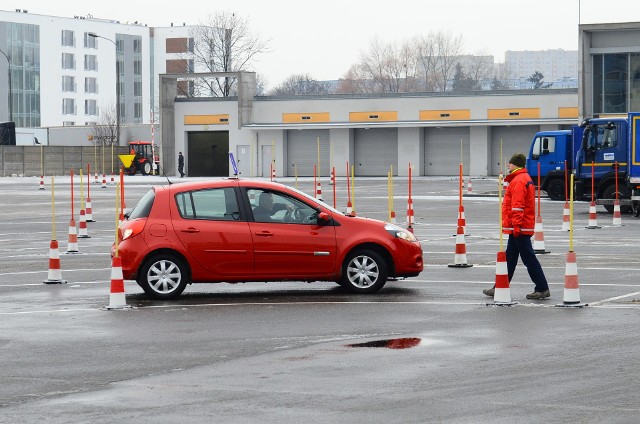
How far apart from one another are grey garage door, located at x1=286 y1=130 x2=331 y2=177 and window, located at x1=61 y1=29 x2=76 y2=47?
53819 millimetres

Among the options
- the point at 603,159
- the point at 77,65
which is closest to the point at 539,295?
the point at 603,159

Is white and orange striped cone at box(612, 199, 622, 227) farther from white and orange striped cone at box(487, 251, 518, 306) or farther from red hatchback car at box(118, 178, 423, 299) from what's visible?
white and orange striped cone at box(487, 251, 518, 306)

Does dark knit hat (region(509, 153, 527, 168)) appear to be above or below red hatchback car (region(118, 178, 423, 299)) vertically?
above

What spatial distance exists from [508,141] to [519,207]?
62.7m

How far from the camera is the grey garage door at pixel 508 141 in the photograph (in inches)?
3007

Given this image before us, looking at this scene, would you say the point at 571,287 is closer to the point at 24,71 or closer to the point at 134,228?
the point at 134,228

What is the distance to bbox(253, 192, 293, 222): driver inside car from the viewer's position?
15.6m

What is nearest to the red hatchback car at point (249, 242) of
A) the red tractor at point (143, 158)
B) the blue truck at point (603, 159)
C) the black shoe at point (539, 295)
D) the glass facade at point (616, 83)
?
the black shoe at point (539, 295)

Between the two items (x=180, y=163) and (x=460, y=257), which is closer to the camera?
(x=460, y=257)

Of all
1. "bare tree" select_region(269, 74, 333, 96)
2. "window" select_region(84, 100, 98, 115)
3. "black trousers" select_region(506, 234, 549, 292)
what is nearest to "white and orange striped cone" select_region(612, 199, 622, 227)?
"black trousers" select_region(506, 234, 549, 292)

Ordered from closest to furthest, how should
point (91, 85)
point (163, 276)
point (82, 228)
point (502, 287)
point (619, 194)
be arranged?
point (502, 287) → point (163, 276) → point (82, 228) → point (619, 194) → point (91, 85)

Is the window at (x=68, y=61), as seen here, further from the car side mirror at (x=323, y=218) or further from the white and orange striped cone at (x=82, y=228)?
the car side mirror at (x=323, y=218)

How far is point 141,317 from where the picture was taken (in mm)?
13703

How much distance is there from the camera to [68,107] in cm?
13050
